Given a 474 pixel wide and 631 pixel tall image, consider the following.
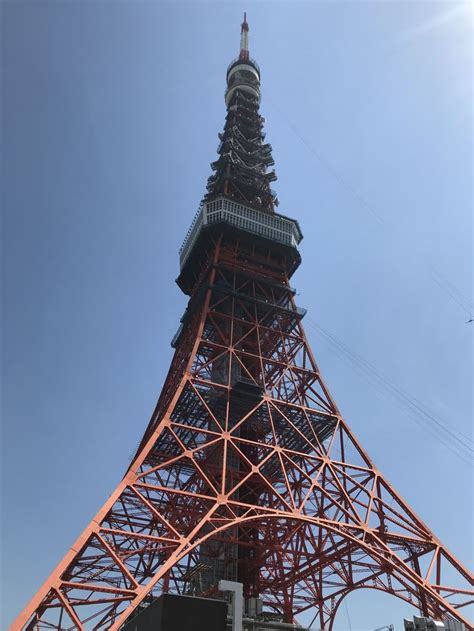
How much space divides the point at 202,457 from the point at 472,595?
14.0 metres

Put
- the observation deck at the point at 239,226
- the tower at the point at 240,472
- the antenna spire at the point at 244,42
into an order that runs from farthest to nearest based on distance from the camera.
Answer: the antenna spire at the point at 244,42 < the observation deck at the point at 239,226 < the tower at the point at 240,472

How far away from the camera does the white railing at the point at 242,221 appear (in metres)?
35.1

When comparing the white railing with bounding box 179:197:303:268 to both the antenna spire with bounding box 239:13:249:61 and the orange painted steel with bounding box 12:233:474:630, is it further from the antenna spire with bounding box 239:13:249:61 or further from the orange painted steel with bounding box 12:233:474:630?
the antenna spire with bounding box 239:13:249:61

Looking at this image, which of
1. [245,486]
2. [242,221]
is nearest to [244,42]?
[242,221]

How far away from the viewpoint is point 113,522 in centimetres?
2470

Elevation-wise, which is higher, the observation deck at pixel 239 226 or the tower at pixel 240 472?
the observation deck at pixel 239 226

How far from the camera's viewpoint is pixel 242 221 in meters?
35.4

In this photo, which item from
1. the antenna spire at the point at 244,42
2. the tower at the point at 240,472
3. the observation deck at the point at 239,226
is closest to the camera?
the tower at the point at 240,472

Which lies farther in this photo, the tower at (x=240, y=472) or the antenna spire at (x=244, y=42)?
the antenna spire at (x=244, y=42)

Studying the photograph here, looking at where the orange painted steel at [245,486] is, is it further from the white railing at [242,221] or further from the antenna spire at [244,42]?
the antenna spire at [244,42]

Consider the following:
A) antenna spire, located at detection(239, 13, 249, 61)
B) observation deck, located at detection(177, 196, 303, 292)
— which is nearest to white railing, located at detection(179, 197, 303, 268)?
observation deck, located at detection(177, 196, 303, 292)

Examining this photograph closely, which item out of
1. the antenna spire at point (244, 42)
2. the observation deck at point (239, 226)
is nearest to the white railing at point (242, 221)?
the observation deck at point (239, 226)

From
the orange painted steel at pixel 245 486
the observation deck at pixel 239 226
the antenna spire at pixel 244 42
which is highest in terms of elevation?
the antenna spire at pixel 244 42

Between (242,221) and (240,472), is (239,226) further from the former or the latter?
(240,472)
